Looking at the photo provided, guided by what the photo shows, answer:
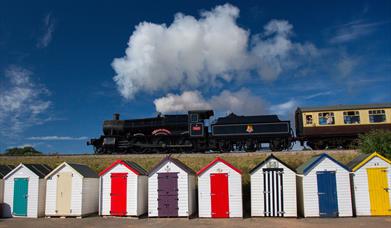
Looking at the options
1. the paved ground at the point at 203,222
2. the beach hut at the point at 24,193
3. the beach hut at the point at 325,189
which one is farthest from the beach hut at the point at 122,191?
the beach hut at the point at 325,189

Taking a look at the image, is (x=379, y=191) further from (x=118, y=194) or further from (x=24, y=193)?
(x=24, y=193)

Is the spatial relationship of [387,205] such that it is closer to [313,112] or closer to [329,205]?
[329,205]

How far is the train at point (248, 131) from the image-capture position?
25422mm

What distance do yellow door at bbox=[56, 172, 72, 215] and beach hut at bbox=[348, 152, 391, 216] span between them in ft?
45.6

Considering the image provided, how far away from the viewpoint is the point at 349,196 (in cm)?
1516

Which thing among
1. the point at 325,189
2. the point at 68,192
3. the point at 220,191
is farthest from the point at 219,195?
the point at 68,192

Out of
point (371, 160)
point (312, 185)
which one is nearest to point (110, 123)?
point (312, 185)

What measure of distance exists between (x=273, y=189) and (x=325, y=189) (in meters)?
2.39

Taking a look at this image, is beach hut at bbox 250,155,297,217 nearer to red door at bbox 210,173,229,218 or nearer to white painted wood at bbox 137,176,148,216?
red door at bbox 210,173,229,218

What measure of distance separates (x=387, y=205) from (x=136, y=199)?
11807 millimetres

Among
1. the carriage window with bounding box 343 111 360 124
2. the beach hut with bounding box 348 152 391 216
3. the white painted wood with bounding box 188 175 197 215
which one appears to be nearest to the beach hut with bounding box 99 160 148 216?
the white painted wood with bounding box 188 175 197 215

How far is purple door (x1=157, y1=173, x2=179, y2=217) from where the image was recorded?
15812mm

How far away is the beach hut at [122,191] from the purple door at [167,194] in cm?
109

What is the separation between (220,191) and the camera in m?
15.7
